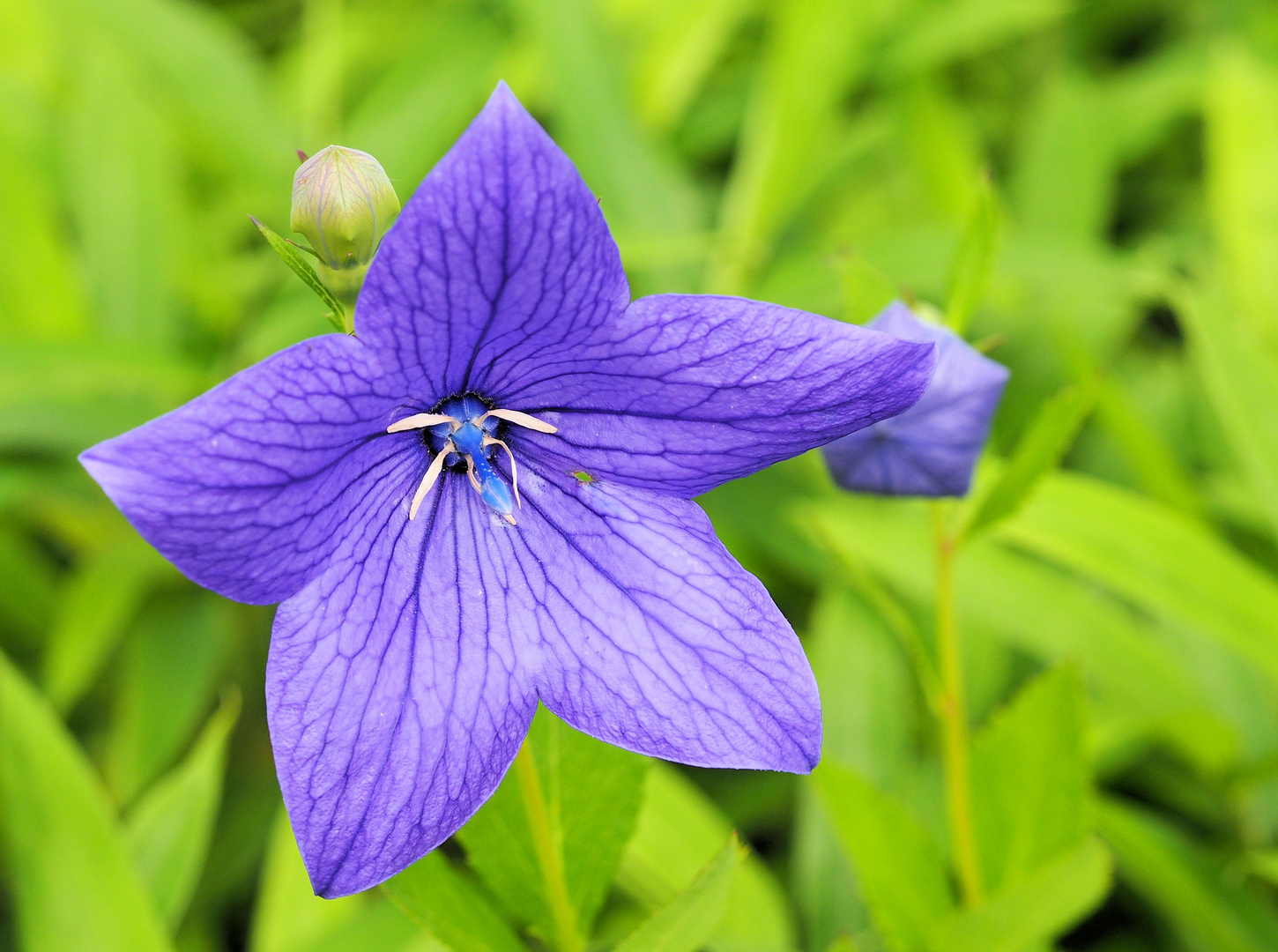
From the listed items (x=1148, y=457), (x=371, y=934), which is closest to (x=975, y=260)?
(x=1148, y=457)

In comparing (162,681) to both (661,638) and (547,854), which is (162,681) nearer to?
(547,854)

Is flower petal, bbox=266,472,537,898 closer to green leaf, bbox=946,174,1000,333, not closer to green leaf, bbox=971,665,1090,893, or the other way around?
green leaf, bbox=946,174,1000,333

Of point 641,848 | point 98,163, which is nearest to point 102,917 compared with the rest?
point 641,848

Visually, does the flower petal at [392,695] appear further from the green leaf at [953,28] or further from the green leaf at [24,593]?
the green leaf at [953,28]

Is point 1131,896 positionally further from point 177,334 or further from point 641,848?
point 177,334

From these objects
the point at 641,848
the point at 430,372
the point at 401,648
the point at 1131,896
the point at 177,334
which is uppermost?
the point at 430,372

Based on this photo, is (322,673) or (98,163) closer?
(322,673)

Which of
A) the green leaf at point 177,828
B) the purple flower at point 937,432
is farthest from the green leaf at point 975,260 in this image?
the green leaf at point 177,828
